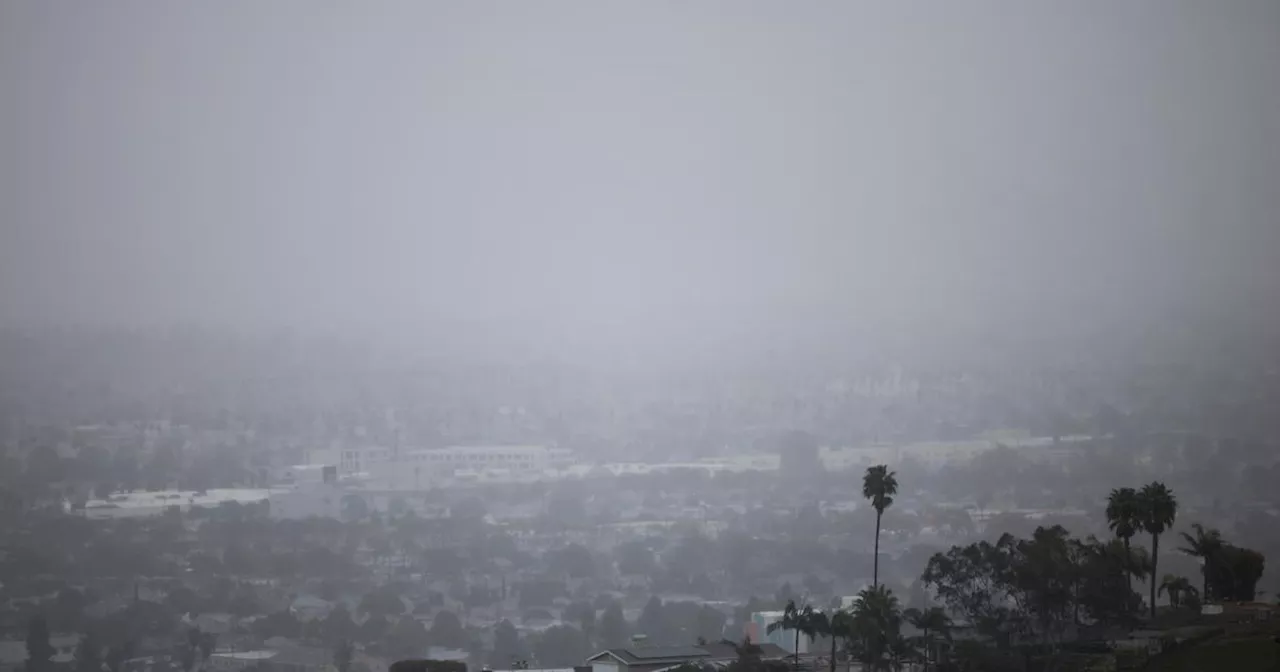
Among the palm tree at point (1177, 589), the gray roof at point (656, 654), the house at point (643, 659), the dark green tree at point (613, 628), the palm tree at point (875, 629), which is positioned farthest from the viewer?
the dark green tree at point (613, 628)

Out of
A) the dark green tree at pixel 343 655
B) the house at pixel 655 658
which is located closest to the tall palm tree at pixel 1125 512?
the house at pixel 655 658

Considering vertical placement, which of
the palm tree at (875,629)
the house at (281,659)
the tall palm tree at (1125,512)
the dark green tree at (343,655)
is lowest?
the house at (281,659)

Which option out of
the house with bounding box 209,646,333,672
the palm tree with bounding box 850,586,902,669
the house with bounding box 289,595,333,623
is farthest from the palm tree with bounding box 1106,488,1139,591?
the house with bounding box 289,595,333,623

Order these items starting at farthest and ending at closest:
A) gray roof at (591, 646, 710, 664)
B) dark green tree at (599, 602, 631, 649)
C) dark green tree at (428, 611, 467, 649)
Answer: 1. dark green tree at (428, 611, 467, 649)
2. dark green tree at (599, 602, 631, 649)
3. gray roof at (591, 646, 710, 664)

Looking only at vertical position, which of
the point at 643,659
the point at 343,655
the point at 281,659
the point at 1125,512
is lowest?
the point at 281,659

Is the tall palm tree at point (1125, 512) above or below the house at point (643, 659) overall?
above

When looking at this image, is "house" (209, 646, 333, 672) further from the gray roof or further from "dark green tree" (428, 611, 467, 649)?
the gray roof

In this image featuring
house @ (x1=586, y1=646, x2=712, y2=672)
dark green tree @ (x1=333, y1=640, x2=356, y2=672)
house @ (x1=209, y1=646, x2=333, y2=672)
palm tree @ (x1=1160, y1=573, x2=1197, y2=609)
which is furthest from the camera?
house @ (x1=209, y1=646, x2=333, y2=672)

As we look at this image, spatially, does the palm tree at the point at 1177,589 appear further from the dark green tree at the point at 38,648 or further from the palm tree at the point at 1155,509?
the dark green tree at the point at 38,648

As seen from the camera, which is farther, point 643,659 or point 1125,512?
point 643,659

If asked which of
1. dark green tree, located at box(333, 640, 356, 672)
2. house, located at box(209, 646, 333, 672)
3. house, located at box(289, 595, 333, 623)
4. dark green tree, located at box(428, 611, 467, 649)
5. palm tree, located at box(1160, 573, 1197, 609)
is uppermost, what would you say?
palm tree, located at box(1160, 573, 1197, 609)

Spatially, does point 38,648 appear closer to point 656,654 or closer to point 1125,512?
point 656,654

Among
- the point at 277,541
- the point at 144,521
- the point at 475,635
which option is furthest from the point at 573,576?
the point at 144,521

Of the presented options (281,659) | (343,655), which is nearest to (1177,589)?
(343,655)
